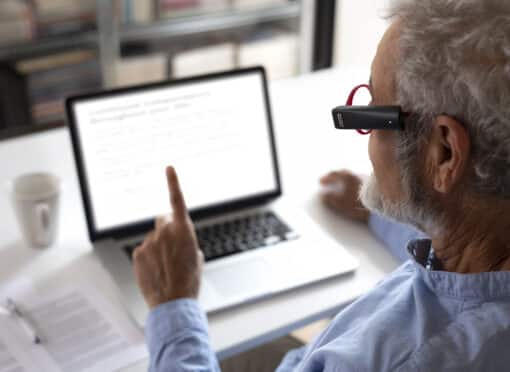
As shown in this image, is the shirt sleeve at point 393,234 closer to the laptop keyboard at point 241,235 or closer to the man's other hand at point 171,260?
the laptop keyboard at point 241,235

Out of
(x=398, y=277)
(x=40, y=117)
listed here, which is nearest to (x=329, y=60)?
(x=40, y=117)

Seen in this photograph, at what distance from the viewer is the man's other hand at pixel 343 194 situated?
1.39 metres

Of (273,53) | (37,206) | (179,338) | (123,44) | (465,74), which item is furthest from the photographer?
(273,53)

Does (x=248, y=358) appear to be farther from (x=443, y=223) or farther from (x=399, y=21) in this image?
(x=399, y=21)

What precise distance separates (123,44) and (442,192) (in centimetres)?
235

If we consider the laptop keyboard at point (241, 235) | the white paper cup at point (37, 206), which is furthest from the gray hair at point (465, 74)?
the white paper cup at point (37, 206)

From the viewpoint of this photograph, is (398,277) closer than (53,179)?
Yes

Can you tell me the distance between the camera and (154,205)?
1.32m

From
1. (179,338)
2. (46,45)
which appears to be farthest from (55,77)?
(179,338)

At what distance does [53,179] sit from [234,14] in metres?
1.79

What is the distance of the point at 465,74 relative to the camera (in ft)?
2.30

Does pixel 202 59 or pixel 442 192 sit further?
pixel 202 59

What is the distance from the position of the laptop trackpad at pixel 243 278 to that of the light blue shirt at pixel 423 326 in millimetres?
235

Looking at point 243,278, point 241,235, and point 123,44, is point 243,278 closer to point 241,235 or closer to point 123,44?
point 241,235
